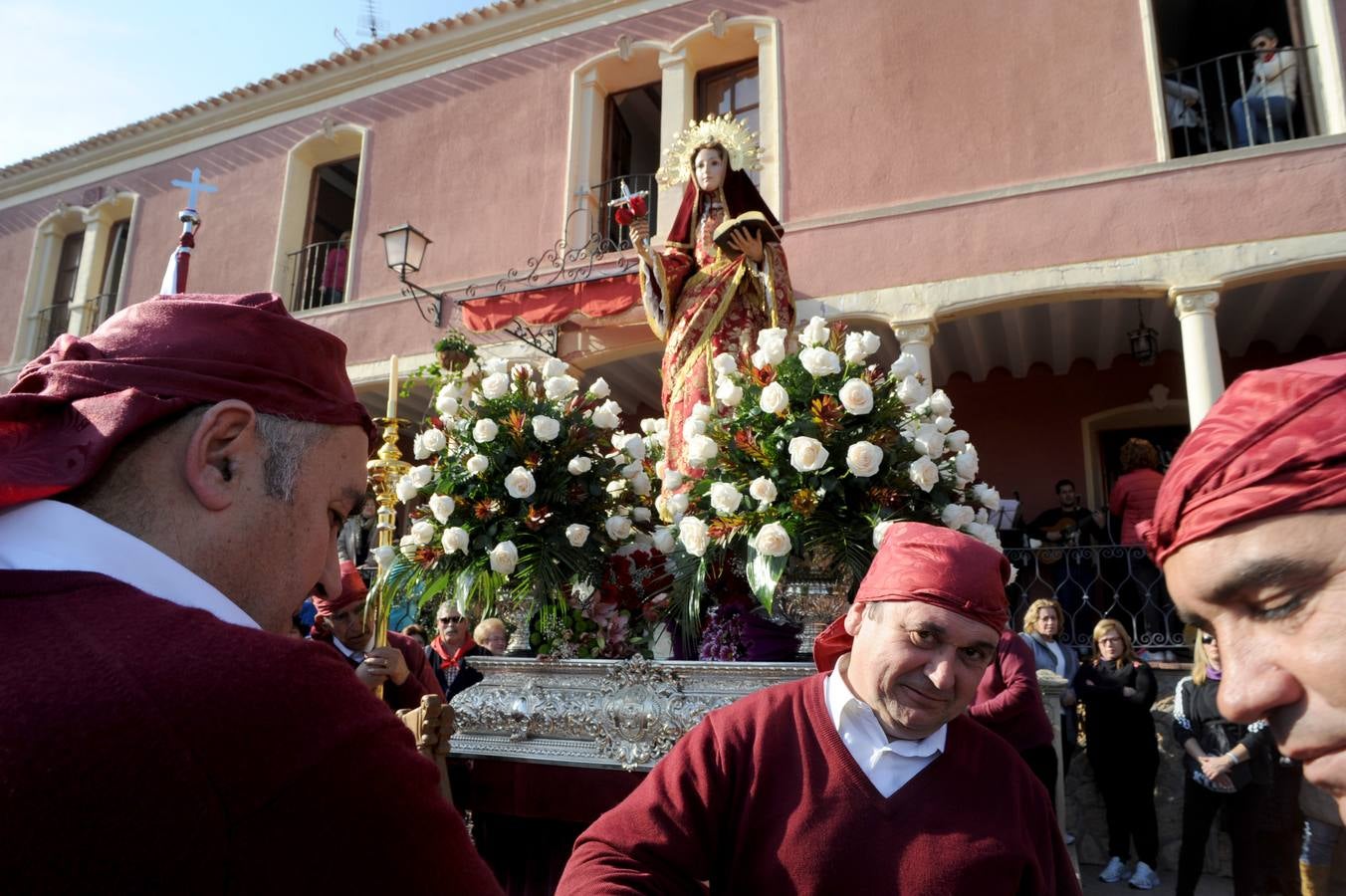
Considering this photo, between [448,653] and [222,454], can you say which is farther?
[448,653]

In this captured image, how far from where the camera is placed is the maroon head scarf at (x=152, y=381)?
918mm

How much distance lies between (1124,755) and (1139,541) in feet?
5.88

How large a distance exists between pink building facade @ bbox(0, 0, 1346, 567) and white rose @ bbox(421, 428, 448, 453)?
18.9 feet

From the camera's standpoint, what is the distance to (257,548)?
101 centimetres

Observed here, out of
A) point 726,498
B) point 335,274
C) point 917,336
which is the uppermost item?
point 335,274

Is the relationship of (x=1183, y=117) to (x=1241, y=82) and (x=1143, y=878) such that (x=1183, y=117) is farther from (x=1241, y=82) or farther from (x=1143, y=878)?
(x=1143, y=878)

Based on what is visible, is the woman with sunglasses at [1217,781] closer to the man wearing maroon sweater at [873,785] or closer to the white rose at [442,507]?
the man wearing maroon sweater at [873,785]

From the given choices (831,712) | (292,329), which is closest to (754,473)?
(831,712)

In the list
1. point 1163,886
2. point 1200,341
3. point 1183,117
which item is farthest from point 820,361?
point 1183,117

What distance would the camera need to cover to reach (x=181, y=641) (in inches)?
28.6

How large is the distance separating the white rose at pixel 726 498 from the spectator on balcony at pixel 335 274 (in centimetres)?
965

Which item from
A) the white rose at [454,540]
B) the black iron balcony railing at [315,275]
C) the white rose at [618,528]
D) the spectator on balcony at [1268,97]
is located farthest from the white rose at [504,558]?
the black iron balcony railing at [315,275]

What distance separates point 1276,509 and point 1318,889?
4550 mm

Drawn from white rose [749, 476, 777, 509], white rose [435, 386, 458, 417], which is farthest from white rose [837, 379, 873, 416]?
white rose [435, 386, 458, 417]
